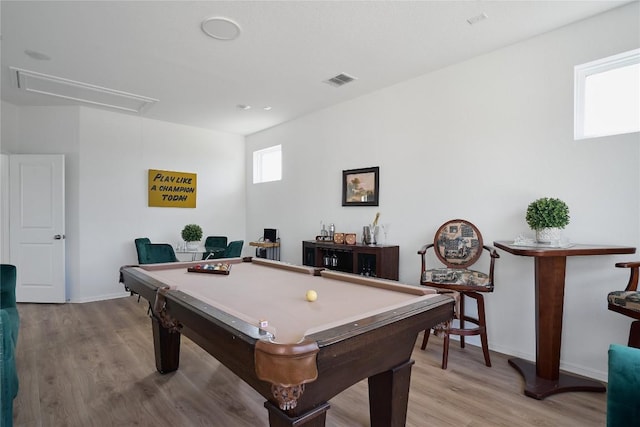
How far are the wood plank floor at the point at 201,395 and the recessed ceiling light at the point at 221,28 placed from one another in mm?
2815

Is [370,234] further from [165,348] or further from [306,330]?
[306,330]

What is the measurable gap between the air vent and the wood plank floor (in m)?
3.00

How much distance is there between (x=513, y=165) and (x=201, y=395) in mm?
3193

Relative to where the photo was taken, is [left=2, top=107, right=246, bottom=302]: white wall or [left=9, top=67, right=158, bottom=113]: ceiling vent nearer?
[left=9, top=67, right=158, bottom=113]: ceiling vent

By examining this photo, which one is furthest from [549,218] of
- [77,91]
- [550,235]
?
[77,91]

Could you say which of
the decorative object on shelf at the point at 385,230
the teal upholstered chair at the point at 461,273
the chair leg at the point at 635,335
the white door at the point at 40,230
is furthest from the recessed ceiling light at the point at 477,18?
the white door at the point at 40,230

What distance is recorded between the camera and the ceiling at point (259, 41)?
8.22ft

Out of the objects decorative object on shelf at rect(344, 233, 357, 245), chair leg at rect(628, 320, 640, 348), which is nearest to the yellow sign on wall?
decorative object on shelf at rect(344, 233, 357, 245)

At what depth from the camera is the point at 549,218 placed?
8.08ft

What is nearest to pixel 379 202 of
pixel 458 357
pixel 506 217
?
pixel 506 217

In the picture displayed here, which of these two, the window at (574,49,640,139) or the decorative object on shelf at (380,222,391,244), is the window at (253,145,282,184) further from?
the window at (574,49,640,139)

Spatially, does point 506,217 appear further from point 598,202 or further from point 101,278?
point 101,278

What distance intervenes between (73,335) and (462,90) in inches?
187

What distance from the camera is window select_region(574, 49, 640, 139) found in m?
2.54
